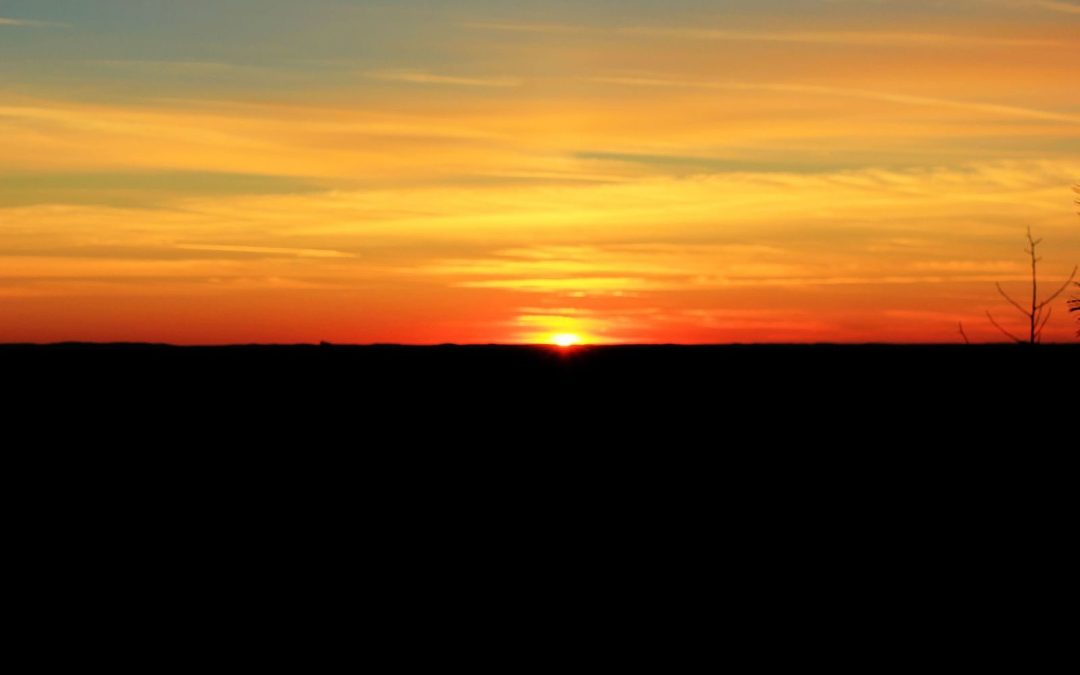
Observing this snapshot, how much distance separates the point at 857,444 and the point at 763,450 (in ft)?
6.91

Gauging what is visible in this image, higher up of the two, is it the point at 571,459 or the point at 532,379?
the point at 532,379

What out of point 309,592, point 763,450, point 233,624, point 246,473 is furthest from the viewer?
point 763,450

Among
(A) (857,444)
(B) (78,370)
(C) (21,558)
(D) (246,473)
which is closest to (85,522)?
(C) (21,558)

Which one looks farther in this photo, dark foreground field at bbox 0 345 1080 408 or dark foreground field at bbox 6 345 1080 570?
dark foreground field at bbox 0 345 1080 408

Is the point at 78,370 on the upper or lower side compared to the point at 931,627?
upper

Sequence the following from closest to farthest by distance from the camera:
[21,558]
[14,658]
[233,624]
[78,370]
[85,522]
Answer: [14,658] < [233,624] < [21,558] < [85,522] < [78,370]

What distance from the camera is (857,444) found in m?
25.0

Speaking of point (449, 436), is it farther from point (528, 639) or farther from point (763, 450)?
point (528, 639)

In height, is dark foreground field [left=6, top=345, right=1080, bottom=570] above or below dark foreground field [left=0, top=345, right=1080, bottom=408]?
below

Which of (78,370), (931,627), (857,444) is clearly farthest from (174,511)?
(78,370)

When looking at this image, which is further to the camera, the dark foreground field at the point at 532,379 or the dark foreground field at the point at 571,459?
the dark foreground field at the point at 532,379

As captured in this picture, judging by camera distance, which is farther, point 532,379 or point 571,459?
point 532,379

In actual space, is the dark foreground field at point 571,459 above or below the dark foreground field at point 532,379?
below

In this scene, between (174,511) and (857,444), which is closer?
(174,511)
